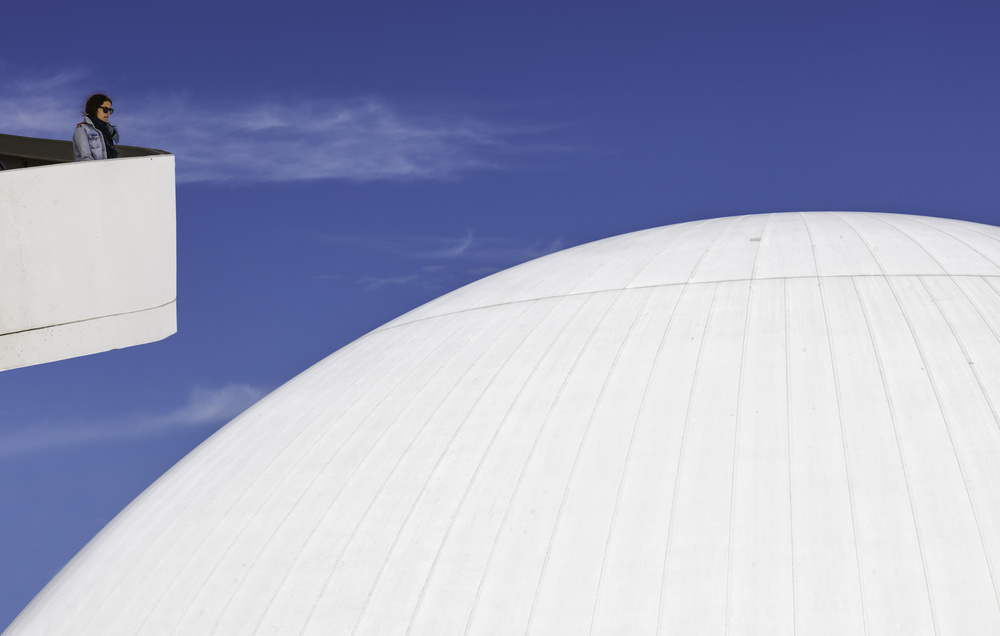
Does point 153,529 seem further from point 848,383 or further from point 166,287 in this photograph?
point 848,383

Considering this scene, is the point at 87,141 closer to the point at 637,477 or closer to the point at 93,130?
the point at 93,130

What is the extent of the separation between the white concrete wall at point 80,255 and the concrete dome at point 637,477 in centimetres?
257

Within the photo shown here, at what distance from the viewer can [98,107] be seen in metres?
10.4

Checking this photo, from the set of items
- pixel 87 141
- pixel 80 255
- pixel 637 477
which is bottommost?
pixel 637 477

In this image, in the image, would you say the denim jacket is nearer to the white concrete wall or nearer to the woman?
the woman

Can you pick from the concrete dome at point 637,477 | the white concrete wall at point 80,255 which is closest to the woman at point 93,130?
the white concrete wall at point 80,255

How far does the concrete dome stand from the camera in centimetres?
746

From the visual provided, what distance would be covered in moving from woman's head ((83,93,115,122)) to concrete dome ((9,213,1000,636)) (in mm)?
4568

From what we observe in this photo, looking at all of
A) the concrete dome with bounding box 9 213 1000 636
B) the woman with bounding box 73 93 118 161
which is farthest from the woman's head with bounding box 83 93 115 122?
the concrete dome with bounding box 9 213 1000 636

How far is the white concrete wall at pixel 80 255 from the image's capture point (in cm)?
957

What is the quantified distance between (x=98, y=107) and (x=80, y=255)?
5.65ft

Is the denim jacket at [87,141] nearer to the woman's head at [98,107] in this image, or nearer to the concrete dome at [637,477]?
the woman's head at [98,107]

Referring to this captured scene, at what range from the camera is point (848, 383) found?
30.1ft

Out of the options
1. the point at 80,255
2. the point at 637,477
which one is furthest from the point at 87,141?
the point at 637,477
